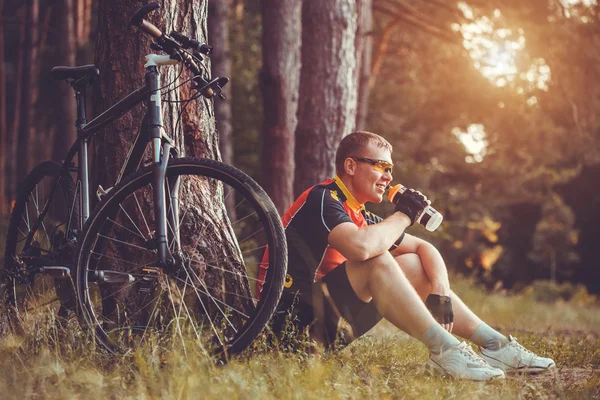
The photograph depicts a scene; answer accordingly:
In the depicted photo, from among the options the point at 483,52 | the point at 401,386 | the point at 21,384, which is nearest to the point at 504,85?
the point at 483,52

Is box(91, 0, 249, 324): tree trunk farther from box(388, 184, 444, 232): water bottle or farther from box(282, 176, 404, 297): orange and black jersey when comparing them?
box(388, 184, 444, 232): water bottle

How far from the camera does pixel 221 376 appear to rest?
2.95 meters

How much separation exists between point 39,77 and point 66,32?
8.87 m

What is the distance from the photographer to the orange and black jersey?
3717 mm

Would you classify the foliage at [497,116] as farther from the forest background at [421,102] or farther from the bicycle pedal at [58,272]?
the bicycle pedal at [58,272]

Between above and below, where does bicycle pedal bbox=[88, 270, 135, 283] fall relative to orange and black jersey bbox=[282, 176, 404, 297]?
below

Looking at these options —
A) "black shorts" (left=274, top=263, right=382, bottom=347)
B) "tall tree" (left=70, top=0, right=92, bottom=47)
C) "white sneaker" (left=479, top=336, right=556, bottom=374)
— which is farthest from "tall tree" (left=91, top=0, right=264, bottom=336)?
"tall tree" (left=70, top=0, right=92, bottom=47)

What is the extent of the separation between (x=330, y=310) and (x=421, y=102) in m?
17.9

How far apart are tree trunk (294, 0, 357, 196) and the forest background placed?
1cm

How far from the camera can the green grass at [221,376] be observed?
9.21 ft

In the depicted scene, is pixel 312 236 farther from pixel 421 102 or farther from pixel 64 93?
pixel 421 102

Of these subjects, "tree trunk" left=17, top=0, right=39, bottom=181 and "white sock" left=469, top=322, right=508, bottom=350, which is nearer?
"white sock" left=469, top=322, right=508, bottom=350

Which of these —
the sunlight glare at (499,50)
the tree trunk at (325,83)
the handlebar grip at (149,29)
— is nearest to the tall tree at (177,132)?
the handlebar grip at (149,29)

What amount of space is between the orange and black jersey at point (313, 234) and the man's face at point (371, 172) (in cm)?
13
